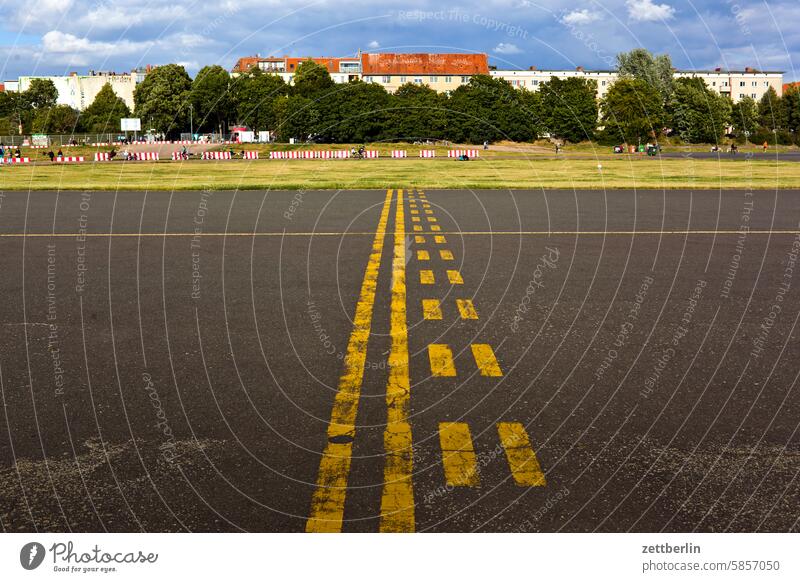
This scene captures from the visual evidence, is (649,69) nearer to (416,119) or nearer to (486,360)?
(416,119)

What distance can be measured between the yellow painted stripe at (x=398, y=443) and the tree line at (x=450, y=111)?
79.5 meters

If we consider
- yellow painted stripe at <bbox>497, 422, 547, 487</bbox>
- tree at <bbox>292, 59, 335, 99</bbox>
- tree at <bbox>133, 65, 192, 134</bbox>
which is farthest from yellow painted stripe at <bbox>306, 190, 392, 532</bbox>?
tree at <bbox>292, 59, 335, 99</bbox>

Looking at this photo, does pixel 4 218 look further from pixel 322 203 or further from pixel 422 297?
pixel 422 297

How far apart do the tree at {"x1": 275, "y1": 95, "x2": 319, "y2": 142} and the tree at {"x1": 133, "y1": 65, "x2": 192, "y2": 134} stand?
39.1 ft

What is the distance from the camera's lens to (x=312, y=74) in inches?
5182

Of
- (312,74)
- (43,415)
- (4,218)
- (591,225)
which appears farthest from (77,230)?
(312,74)

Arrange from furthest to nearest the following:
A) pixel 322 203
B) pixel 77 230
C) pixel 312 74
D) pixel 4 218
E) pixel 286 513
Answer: pixel 312 74, pixel 322 203, pixel 4 218, pixel 77 230, pixel 286 513

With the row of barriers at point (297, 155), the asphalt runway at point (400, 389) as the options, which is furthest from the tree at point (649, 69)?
the asphalt runway at point (400, 389)

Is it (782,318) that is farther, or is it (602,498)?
(782,318)

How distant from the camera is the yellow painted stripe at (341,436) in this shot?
11.8ft

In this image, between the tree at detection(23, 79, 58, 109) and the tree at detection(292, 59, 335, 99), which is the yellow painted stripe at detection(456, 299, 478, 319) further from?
the tree at detection(23, 79, 58, 109)

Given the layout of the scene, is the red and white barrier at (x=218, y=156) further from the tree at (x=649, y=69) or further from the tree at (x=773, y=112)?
the tree at (x=773, y=112)

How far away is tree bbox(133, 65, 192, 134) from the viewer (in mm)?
107000

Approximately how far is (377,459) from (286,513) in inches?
29.4
